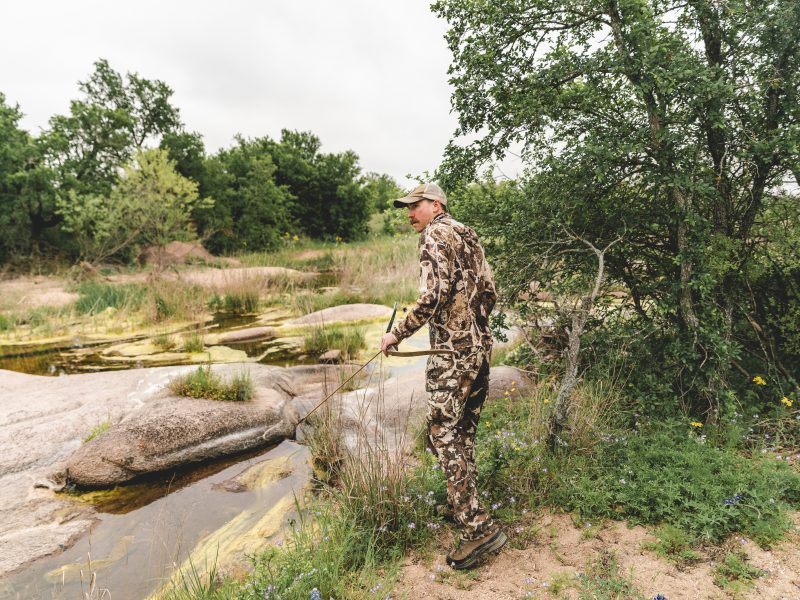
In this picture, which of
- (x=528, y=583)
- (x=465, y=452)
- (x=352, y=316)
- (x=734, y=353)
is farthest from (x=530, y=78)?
(x=352, y=316)

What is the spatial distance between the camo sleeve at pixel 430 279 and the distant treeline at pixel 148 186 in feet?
49.8

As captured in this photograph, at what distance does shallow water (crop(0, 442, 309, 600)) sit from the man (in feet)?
3.56

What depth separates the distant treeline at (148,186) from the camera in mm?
16641

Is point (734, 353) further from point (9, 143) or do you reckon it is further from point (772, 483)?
point (9, 143)

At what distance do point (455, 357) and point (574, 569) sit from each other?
1422mm

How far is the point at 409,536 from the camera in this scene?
317 cm

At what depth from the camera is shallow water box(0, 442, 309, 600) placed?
3227mm

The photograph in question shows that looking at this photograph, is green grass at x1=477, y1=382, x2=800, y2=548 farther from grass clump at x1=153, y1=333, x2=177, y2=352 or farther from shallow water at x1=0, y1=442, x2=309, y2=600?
grass clump at x1=153, y1=333, x2=177, y2=352

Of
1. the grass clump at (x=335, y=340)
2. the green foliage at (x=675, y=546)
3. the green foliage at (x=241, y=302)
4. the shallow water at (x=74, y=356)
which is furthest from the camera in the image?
the green foliage at (x=241, y=302)

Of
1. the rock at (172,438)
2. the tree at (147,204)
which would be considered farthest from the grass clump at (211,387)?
the tree at (147,204)

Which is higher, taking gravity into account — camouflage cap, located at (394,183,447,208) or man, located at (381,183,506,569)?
camouflage cap, located at (394,183,447,208)

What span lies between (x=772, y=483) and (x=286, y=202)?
27.4 m

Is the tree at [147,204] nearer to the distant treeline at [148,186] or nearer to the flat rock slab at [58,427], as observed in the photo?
the distant treeline at [148,186]

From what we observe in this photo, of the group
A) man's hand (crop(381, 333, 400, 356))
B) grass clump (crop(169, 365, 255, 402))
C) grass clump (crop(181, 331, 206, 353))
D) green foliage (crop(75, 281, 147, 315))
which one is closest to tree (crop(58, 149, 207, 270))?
green foliage (crop(75, 281, 147, 315))
